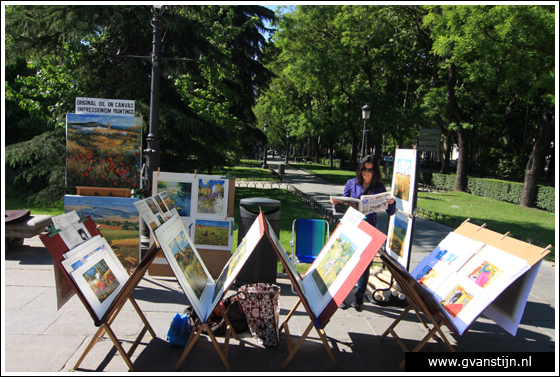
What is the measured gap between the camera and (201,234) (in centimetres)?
577

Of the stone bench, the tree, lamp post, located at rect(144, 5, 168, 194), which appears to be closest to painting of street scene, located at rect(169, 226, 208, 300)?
lamp post, located at rect(144, 5, 168, 194)

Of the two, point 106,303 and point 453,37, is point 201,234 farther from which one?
point 453,37

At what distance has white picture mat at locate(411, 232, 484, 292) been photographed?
3.70 m

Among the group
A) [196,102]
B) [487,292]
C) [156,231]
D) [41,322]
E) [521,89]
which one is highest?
[521,89]

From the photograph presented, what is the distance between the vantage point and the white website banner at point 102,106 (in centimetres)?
524

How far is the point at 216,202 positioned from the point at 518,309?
410 cm

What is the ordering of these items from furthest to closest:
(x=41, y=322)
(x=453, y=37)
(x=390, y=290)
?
1. (x=453, y=37)
2. (x=390, y=290)
3. (x=41, y=322)

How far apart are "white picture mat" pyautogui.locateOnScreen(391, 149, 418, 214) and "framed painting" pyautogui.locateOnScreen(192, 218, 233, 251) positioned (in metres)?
2.56

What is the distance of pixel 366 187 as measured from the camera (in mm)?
4914

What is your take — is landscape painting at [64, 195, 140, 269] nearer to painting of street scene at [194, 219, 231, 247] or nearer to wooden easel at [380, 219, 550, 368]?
painting of street scene at [194, 219, 231, 247]

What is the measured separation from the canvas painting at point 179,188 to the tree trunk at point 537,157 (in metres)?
17.5

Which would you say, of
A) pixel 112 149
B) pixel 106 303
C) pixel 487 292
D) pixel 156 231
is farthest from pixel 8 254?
pixel 487 292

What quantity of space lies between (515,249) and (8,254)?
7621 millimetres

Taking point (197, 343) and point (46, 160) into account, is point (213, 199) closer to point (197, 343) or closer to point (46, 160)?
point (197, 343)
